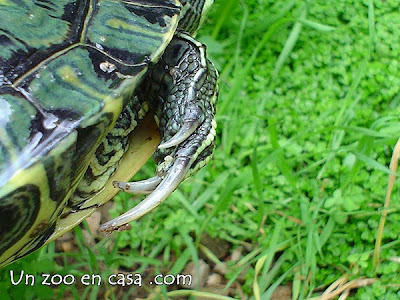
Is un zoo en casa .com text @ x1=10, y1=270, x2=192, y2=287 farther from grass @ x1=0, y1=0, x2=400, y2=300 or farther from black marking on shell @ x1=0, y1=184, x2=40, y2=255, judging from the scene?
black marking on shell @ x1=0, y1=184, x2=40, y2=255

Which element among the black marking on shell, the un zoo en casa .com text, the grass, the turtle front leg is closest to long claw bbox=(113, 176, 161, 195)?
the turtle front leg

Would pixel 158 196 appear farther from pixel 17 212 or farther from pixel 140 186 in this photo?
pixel 17 212

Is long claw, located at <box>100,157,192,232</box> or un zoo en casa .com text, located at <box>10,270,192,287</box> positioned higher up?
long claw, located at <box>100,157,192,232</box>

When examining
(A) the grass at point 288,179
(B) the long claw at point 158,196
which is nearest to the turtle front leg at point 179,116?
(B) the long claw at point 158,196

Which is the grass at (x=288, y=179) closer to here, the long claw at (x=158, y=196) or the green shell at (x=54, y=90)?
the long claw at (x=158, y=196)

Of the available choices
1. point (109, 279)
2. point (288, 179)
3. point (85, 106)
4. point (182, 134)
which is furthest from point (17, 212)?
point (288, 179)
